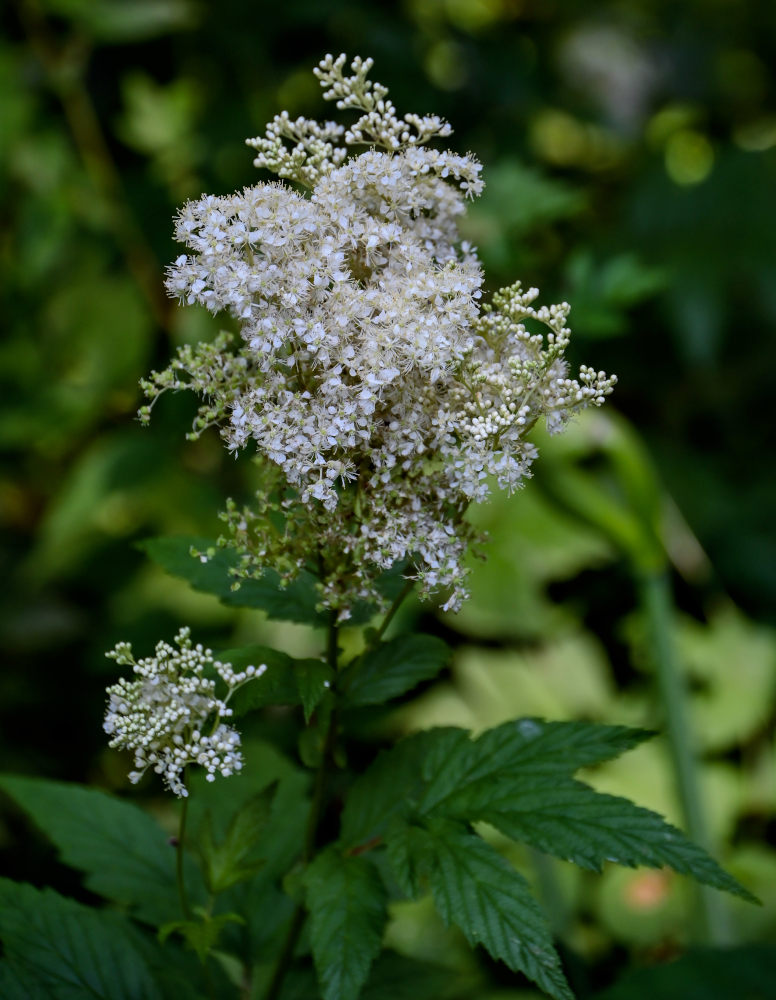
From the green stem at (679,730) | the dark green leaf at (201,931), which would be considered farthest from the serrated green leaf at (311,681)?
the green stem at (679,730)

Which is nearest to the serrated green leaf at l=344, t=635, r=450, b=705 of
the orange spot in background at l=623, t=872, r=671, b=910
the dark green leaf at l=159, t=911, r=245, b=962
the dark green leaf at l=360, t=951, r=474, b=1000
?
the dark green leaf at l=159, t=911, r=245, b=962

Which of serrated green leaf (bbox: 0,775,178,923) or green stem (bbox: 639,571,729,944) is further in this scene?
green stem (bbox: 639,571,729,944)

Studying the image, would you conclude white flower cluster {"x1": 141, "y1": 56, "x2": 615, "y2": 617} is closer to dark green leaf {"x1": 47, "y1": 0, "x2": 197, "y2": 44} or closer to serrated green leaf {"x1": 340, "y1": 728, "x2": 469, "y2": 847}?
serrated green leaf {"x1": 340, "y1": 728, "x2": 469, "y2": 847}

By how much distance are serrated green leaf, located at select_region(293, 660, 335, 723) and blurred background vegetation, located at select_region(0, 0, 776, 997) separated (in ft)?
3.61

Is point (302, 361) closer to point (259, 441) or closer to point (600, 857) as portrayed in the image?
point (259, 441)

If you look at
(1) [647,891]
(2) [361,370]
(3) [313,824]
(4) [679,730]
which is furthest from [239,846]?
(1) [647,891]

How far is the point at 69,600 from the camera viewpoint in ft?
10.3

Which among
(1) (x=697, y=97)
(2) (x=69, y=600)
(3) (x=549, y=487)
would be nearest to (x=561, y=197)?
(3) (x=549, y=487)

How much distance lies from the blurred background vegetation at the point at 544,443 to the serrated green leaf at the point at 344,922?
122 cm

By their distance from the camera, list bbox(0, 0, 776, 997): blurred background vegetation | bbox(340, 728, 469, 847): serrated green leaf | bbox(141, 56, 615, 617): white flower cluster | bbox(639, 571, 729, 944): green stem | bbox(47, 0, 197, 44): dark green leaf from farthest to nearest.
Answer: bbox(47, 0, 197, 44): dark green leaf
bbox(0, 0, 776, 997): blurred background vegetation
bbox(639, 571, 729, 944): green stem
bbox(340, 728, 469, 847): serrated green leaf
bbox(141, 56, 615, 617): white flower cluster

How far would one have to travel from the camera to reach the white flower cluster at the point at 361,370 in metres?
1.04

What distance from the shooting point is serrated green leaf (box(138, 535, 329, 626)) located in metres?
1.28

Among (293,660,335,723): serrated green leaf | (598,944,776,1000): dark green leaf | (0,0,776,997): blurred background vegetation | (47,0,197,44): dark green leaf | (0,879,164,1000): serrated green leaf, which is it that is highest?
(47,0,197,44): dark green leaf

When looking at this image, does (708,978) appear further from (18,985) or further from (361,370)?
(361,370)
